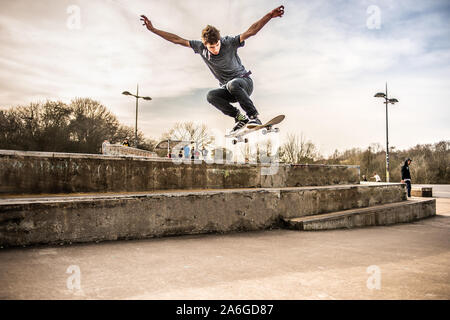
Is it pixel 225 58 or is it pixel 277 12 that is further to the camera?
pixel 225 58

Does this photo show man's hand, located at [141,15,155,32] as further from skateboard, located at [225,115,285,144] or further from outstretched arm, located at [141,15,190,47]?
skateboard, located at [225,115,285,144]

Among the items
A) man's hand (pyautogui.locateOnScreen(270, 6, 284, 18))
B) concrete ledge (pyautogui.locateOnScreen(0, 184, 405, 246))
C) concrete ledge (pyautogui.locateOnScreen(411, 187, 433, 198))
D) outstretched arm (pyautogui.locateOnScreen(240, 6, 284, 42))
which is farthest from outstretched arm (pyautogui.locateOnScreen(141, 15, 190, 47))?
concrete ledge (pyautogui.locateOnScreen(411, 187, 433, 198))

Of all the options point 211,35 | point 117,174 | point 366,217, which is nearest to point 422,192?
point 366,217

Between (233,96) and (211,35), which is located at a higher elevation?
(211,35)

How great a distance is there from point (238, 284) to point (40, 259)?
2.22 meters

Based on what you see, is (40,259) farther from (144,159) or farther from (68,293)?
(144,159)

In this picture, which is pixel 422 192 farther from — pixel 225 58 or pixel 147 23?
pixel 147 23

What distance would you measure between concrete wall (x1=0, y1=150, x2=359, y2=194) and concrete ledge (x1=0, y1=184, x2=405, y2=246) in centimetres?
72

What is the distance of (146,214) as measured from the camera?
177 inches

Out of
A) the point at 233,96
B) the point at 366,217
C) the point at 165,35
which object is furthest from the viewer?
the point at 366,217

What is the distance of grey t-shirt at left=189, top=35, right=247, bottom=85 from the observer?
548 centimetres

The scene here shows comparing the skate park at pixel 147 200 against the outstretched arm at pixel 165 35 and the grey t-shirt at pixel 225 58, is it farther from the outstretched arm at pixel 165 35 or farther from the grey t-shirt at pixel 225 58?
the outstretched arm at pixel 165 35

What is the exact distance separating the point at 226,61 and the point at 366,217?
528cm
